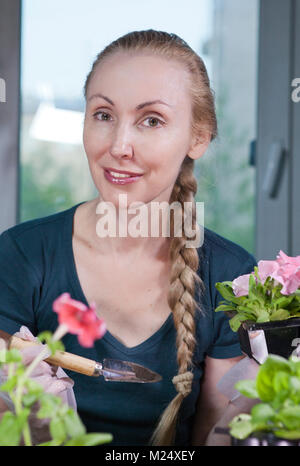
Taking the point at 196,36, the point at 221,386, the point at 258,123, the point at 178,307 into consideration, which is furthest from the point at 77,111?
the point at 221,386

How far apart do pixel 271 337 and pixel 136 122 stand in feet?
1.46

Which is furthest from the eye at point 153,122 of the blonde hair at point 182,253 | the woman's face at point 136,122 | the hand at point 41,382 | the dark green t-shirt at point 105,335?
the hand at point 41,382

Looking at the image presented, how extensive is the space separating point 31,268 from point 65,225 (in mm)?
121

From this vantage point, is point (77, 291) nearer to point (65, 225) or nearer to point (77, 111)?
point (65, 225)

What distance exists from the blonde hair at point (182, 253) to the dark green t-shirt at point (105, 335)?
0.10ft

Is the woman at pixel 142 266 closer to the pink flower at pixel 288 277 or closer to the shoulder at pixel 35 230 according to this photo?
the shoulder at pixel 35 230

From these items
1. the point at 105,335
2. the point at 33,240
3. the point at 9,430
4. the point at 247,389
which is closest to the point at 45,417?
the point at 9,430

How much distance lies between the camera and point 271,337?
67 centimetres

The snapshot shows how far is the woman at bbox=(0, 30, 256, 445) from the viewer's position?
3.18ft

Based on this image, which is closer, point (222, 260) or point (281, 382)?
point (281, 382)

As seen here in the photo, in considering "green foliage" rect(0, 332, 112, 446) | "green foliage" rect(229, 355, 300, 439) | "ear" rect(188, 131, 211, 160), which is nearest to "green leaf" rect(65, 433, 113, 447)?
"green foliage" rect(0, 332, 112, 446)

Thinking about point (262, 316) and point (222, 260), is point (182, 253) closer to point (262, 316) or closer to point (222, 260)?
point (222, 260)

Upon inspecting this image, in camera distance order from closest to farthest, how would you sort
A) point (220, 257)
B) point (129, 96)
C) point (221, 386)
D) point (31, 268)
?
point (221, 386) → point (129, 96) → point (31, 268) → point (220, 257)

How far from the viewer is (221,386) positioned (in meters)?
0.75
